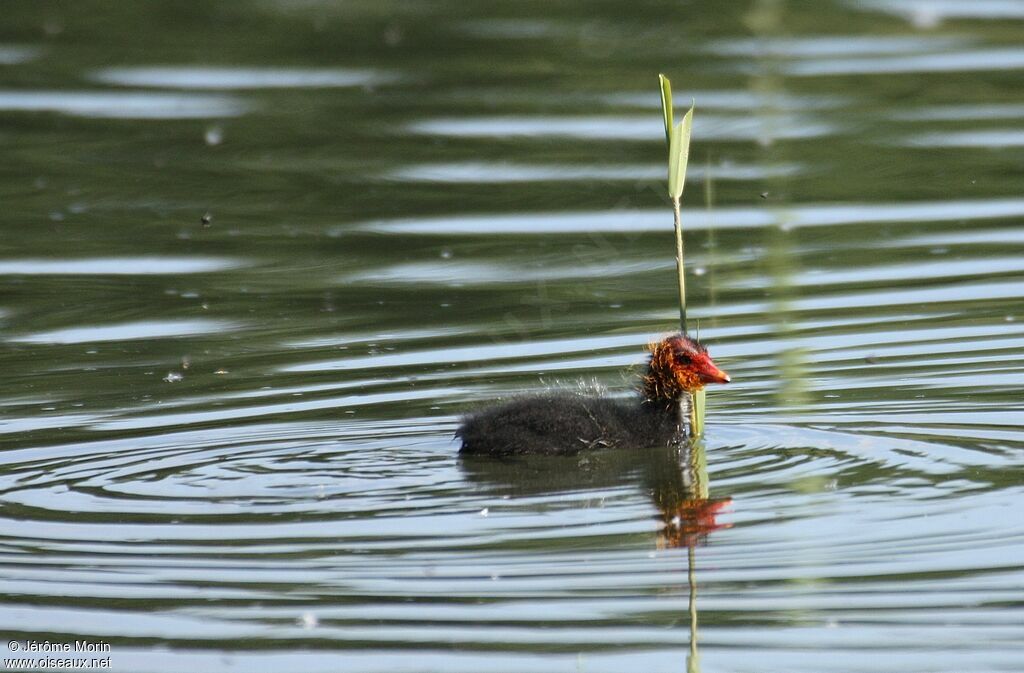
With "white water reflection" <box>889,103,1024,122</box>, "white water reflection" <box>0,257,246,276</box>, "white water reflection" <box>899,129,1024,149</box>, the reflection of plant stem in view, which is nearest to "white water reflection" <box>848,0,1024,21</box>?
"white water reflection" <box>889,103,1024,122</box>

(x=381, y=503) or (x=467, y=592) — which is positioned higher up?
(x=381, y=503)

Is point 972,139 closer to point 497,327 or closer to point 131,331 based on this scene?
point 497,327

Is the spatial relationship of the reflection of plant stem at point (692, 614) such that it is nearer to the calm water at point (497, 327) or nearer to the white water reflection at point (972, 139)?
the calm water at point (497, 327)

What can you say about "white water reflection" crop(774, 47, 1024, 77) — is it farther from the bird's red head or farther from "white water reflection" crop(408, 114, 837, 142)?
the bird's red head

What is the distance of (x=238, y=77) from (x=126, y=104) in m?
1.60

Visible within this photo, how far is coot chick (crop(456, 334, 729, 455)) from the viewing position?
30.1 feet

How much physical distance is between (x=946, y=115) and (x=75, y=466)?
10.2 metres

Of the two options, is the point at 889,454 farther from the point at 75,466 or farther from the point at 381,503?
the point at 75,466

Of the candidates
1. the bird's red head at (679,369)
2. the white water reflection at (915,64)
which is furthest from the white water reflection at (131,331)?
the white water reflection at (915,64)

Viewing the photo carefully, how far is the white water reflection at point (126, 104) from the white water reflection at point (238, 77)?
1.65 ft

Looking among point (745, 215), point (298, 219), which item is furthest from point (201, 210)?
point (745, 215)

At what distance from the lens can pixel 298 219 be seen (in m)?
14.6

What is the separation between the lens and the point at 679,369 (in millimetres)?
9508

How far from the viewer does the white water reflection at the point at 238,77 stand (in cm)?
1909
